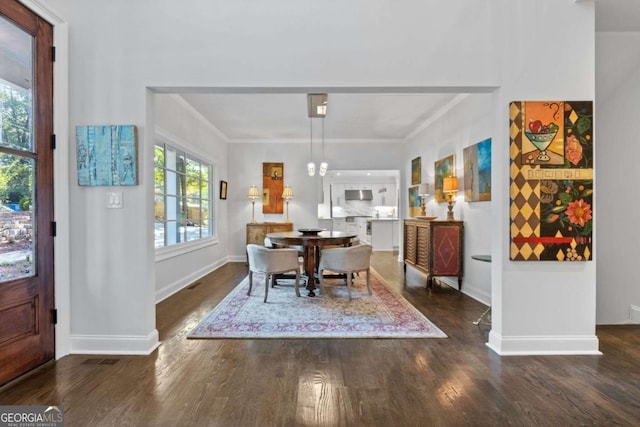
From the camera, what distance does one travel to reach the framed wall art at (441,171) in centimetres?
470

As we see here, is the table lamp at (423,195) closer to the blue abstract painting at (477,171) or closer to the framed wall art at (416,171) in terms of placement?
the framed wall art at (416,171)

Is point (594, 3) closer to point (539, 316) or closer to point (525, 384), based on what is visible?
point (539, 316)

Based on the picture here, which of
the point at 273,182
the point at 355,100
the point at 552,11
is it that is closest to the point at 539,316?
the point at 552,11

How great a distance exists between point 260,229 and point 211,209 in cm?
105

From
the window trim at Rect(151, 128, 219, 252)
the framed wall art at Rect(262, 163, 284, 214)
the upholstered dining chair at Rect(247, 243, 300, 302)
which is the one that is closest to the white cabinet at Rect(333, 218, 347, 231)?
the framed wall art at Rect(262, 163, 284, 214)

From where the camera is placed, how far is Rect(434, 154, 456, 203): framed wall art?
4.70m

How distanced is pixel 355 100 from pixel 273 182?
3.09m

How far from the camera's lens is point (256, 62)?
252 centimetres

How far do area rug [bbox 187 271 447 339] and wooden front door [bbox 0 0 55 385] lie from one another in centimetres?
109

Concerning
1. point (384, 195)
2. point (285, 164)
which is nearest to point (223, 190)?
point (285, 164)

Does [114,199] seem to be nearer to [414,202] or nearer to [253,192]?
[253,192]

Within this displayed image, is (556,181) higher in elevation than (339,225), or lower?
higher

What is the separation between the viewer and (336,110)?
4969 mm

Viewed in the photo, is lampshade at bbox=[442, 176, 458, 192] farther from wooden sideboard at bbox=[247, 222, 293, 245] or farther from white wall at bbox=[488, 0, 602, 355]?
wooden sideboard at bbox=[247, 222, 293, 245]
